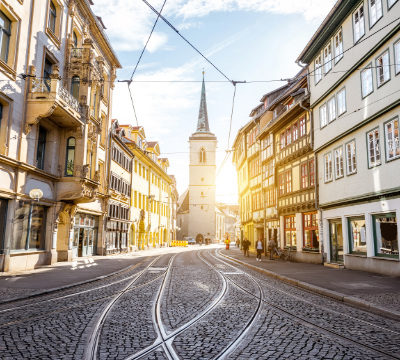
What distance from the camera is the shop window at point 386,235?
1486 centimetres

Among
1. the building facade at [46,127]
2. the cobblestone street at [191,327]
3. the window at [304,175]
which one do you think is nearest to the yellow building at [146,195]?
the building facade at [46,127]

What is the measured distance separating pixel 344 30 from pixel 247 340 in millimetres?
17367

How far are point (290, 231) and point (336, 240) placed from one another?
21.2ft

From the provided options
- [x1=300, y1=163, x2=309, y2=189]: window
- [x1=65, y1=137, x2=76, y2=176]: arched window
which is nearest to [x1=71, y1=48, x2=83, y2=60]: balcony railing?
[x1=65, y1=137, x2=76, y2=176]: arched window

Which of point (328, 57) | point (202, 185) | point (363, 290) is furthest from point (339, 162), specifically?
point (202, 185)

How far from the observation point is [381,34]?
15344 millimetres

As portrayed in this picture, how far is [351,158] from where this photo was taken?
18266 millimetres

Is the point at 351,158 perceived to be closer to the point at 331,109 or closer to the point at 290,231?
the point at 331,109

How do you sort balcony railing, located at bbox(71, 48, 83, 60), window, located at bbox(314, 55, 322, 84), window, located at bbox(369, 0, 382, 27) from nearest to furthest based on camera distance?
1. window, located at bbox(369, 0, 382, 27)
2. balcony railing, located at bbox(71, 48, 83, 60)
3. window, located at bbox(314, 55, 322, 84)

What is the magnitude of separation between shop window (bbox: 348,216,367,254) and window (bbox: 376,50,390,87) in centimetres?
608

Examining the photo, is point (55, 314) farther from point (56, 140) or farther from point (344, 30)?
point (344, 30)

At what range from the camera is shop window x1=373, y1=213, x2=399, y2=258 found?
14.9 meters

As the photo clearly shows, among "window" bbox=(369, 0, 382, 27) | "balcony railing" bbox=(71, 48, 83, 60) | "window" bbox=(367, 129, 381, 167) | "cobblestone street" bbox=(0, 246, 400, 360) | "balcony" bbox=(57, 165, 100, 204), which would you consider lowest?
"cobblestone street" bbox=(0, 246, 400, 360)

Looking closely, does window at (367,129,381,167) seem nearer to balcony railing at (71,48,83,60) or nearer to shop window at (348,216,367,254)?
shop window at (348,216,367,254)
